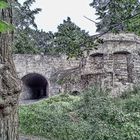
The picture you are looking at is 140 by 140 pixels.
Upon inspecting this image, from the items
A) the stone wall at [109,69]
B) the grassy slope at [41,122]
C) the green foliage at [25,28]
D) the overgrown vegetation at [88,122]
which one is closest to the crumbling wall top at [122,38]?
the stone wall at [109,69]

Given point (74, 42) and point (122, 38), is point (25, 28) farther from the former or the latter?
point (74, 42)

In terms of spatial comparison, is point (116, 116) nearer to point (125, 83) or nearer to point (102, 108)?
point (102, 108)

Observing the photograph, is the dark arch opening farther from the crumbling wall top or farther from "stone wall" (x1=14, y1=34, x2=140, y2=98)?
the crumbling wall top

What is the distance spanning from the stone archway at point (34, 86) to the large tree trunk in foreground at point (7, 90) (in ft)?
59.9

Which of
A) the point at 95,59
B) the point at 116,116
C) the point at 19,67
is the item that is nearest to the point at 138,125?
the point at 116,116

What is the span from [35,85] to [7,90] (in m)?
21.0

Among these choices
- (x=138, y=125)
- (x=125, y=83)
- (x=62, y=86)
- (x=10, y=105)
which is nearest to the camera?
(x=10, y=105)

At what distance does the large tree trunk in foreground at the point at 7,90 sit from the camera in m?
3.99

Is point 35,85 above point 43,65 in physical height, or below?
below

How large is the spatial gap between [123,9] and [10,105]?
2.44m

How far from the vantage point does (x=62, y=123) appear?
1015 cm

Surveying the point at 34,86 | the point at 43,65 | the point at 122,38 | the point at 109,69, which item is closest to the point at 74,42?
the point at 109,69

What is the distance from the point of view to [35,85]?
81.8 feet

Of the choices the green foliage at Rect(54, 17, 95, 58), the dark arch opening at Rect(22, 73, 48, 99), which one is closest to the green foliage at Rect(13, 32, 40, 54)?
the dark arch opening at Rect(22, 73, 48, 99)
